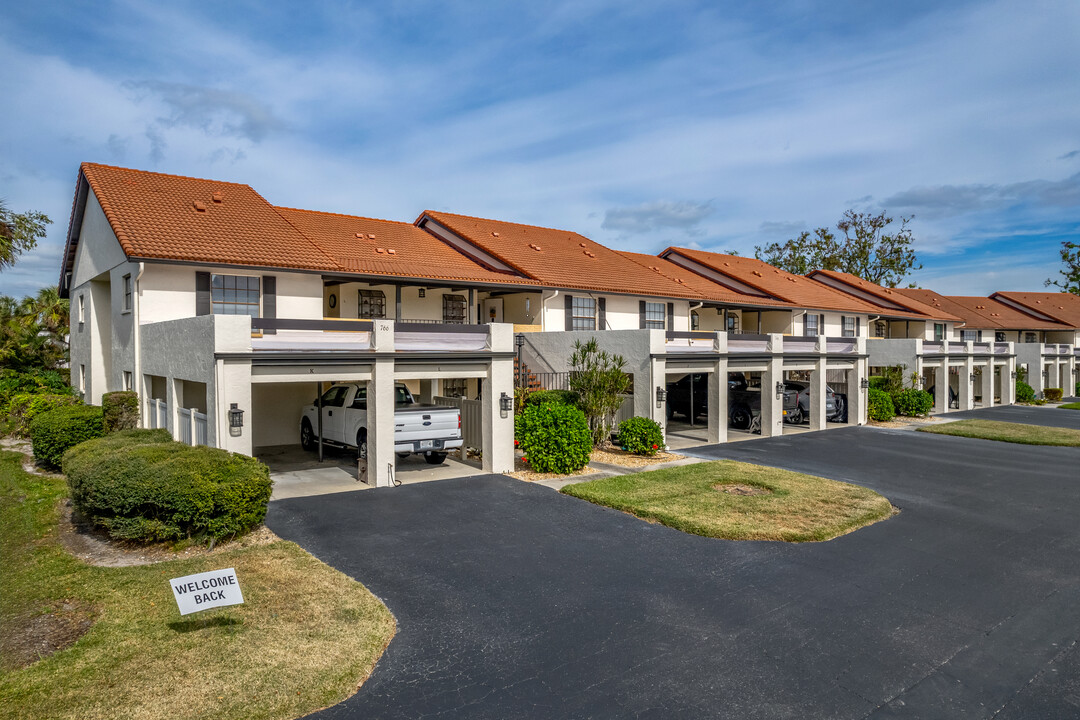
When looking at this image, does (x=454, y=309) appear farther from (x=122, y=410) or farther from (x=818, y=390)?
(x=818, y=390)

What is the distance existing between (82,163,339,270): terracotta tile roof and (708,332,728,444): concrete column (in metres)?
12.3

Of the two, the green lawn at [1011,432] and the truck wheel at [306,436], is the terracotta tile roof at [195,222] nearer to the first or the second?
the truck wheel at [306,436]

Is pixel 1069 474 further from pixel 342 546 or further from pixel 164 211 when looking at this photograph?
pixel 164 211

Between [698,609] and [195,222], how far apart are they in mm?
17851

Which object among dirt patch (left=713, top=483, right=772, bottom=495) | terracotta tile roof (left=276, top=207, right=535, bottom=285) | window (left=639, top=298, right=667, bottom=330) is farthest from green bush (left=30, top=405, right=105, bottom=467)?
window (left=639, top=298, right=667, bottom=330)

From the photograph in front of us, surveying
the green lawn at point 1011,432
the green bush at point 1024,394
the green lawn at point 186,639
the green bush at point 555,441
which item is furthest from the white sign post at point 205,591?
the green bush at point 1024,394

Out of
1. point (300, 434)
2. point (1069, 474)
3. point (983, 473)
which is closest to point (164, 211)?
point (300, 434)

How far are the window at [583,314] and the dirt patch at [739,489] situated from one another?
40.0 feet

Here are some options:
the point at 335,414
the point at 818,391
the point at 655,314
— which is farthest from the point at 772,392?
the point at 335,414

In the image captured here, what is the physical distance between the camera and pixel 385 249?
24.1 m

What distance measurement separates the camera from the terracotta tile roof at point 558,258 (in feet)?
85.8

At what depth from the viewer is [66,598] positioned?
26.1ft

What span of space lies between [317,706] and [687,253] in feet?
114

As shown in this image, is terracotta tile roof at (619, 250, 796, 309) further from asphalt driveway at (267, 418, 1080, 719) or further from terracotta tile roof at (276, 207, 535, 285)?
asphalt driveway at (267, 418, 1080, 719)
